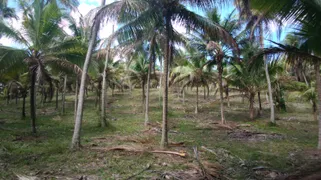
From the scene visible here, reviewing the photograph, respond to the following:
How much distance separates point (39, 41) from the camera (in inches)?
416

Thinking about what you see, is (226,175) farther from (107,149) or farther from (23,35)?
(23,35)

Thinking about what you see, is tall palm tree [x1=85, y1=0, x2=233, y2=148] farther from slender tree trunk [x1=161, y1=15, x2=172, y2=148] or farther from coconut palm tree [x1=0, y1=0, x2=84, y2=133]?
coconut palm tree [x1=0, y1=0, x2=84, y2=133]

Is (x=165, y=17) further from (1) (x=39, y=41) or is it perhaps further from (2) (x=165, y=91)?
(1) (x=39, y=41)

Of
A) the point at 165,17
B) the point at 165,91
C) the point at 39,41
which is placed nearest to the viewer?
the point at 165,91

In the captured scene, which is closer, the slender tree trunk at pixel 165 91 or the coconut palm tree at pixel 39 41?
the slender tree trunk at pixel 165 91

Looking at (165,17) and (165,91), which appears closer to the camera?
(165,91)

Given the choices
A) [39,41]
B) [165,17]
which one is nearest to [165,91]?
[165,17]

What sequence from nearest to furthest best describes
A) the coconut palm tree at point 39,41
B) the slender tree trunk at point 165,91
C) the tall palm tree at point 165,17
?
the tall palm tree at point 165,17
the slender tree trunk at point 165,91
the coconut palm tree at point 39,41

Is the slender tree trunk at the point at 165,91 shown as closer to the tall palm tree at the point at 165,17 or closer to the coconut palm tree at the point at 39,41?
the tall palm tree at the point at 165,17

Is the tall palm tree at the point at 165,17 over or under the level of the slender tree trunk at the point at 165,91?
over

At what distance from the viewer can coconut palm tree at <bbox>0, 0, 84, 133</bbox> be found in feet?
33.8

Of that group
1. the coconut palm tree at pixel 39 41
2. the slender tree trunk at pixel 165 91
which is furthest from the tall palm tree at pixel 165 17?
the coconut palm tree at pixel 39 41

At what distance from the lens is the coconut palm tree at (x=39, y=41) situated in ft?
33.8

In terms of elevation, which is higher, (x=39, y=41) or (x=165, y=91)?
(x=39, y=41)
